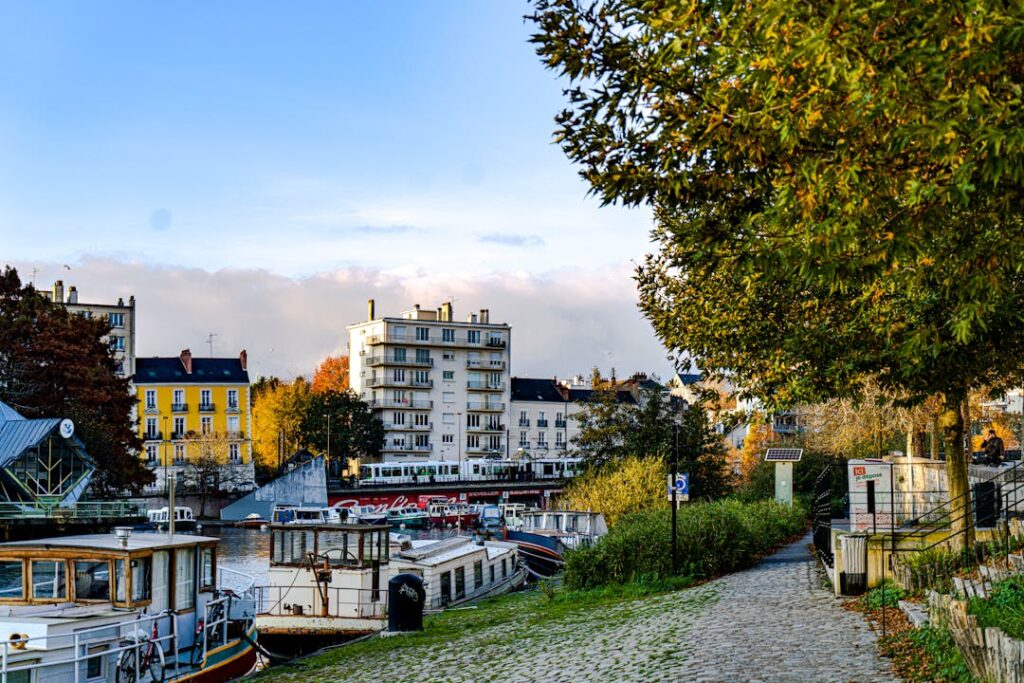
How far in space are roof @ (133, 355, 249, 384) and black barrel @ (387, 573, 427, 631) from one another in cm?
9509

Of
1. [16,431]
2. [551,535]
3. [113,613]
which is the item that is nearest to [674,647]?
[113,613]

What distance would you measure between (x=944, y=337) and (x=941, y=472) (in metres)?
16.9

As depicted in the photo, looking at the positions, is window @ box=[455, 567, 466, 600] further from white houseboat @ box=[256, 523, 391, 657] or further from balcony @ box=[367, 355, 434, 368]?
balcony @ box=[367, 355, 434, 368]

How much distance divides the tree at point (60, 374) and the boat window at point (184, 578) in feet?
170

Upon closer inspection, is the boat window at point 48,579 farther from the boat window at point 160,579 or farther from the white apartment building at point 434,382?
the white apartment building at point 434,382

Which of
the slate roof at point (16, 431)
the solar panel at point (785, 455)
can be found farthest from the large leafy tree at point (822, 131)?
the slate roof at point (16, 431)

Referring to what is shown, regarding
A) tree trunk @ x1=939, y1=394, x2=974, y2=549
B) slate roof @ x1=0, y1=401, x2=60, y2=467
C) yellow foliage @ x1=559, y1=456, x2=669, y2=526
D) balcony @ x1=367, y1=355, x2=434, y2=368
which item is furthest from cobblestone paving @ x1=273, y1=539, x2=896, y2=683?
balcony @ x1=367, y1=355, x2=434, y2=368

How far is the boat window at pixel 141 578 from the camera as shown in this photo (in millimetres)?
19906

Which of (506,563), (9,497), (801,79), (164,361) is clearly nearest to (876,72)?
(801,79)

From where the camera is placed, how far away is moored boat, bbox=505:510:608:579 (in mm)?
46031

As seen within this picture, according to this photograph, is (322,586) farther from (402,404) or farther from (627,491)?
(402,404)

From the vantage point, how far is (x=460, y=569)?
3516 cm

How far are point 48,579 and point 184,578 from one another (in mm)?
2546

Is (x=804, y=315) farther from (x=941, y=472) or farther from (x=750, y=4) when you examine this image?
(x=750, y=4)
